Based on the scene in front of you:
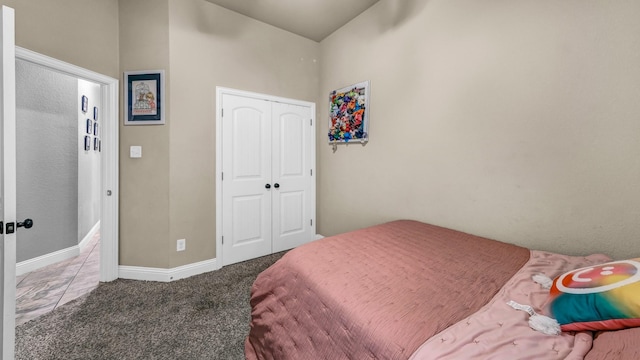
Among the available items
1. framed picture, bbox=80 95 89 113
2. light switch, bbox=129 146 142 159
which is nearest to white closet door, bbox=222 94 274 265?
light switch, bbox=129 146 142 159

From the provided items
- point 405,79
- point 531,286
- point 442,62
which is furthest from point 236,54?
point 531,286

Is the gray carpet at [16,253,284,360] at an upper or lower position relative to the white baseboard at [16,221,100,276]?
lower

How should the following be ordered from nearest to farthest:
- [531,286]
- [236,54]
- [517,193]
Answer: [531,286]
[517,193]
[236,54]

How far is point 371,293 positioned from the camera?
98cm

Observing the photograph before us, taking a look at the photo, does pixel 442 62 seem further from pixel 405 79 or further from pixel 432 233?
pixel 432 233

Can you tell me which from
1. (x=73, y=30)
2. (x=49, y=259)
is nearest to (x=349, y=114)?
(x=73, y=30)

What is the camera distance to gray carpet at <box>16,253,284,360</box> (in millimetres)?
1495

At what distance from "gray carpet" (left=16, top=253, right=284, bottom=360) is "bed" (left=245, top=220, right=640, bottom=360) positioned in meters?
0.42

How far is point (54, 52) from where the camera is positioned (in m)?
1.87

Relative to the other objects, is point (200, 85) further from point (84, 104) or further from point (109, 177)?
point (84, 104)

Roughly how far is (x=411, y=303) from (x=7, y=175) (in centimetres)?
193

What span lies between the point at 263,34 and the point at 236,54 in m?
0.46

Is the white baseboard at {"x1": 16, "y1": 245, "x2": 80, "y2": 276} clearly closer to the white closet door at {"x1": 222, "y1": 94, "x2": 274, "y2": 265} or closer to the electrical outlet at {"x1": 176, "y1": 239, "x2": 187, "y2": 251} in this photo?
the electrical outlet at {"x1": 176, "y1": 239, "x2": 187, "y2": 251}

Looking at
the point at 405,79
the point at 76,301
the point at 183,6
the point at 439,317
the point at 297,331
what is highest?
the point at 183,6
